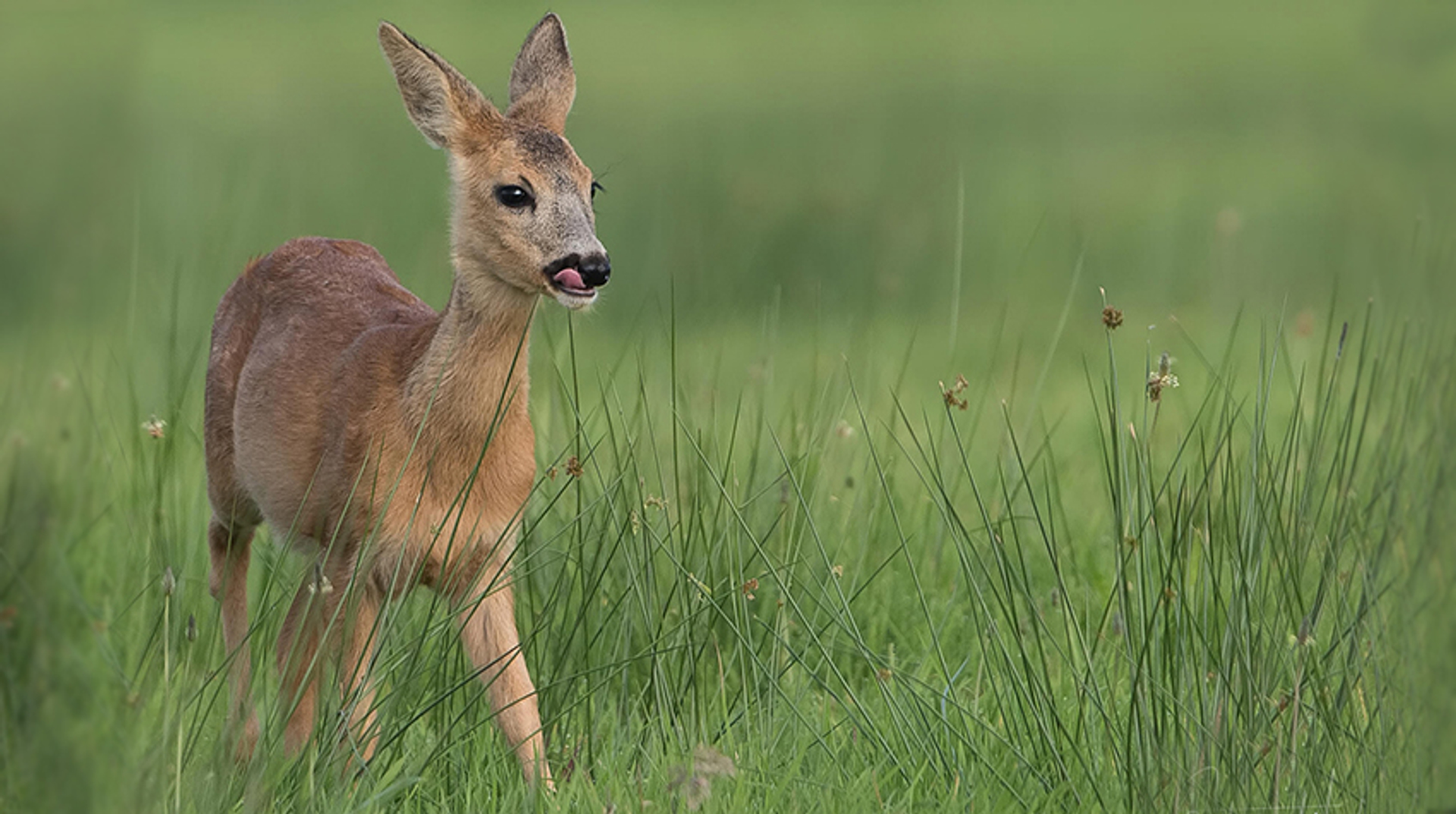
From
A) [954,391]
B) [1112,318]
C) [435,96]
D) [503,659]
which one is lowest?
[503,659]

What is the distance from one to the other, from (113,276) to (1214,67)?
19.0 metres

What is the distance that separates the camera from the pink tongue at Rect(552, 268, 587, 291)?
13.6 ft

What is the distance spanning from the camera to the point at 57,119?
1504 millimetres

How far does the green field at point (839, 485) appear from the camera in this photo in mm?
1820

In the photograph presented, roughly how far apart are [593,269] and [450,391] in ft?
1.63

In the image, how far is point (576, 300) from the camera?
411 centimetres

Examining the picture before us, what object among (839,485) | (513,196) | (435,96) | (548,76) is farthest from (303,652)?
(839,485)

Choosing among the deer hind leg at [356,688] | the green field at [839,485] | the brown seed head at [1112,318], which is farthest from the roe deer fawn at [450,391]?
the brown seed head at [1112,318]

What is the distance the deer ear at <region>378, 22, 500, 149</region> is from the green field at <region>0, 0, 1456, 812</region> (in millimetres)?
694

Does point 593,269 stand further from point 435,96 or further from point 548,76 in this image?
point 548,76

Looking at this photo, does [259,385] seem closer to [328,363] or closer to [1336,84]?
[328,363]

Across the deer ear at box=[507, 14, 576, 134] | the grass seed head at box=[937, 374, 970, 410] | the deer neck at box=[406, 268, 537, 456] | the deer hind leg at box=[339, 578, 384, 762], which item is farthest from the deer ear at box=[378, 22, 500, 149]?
the grass seed head at box=[937, 374, 970, 410]

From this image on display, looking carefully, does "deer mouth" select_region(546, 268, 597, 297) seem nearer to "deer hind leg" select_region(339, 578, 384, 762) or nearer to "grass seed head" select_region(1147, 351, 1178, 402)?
"deer hind leg" select_region(339, 578, 384, 762)

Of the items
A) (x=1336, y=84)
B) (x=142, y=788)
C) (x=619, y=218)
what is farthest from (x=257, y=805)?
(x=1336, y=84)
